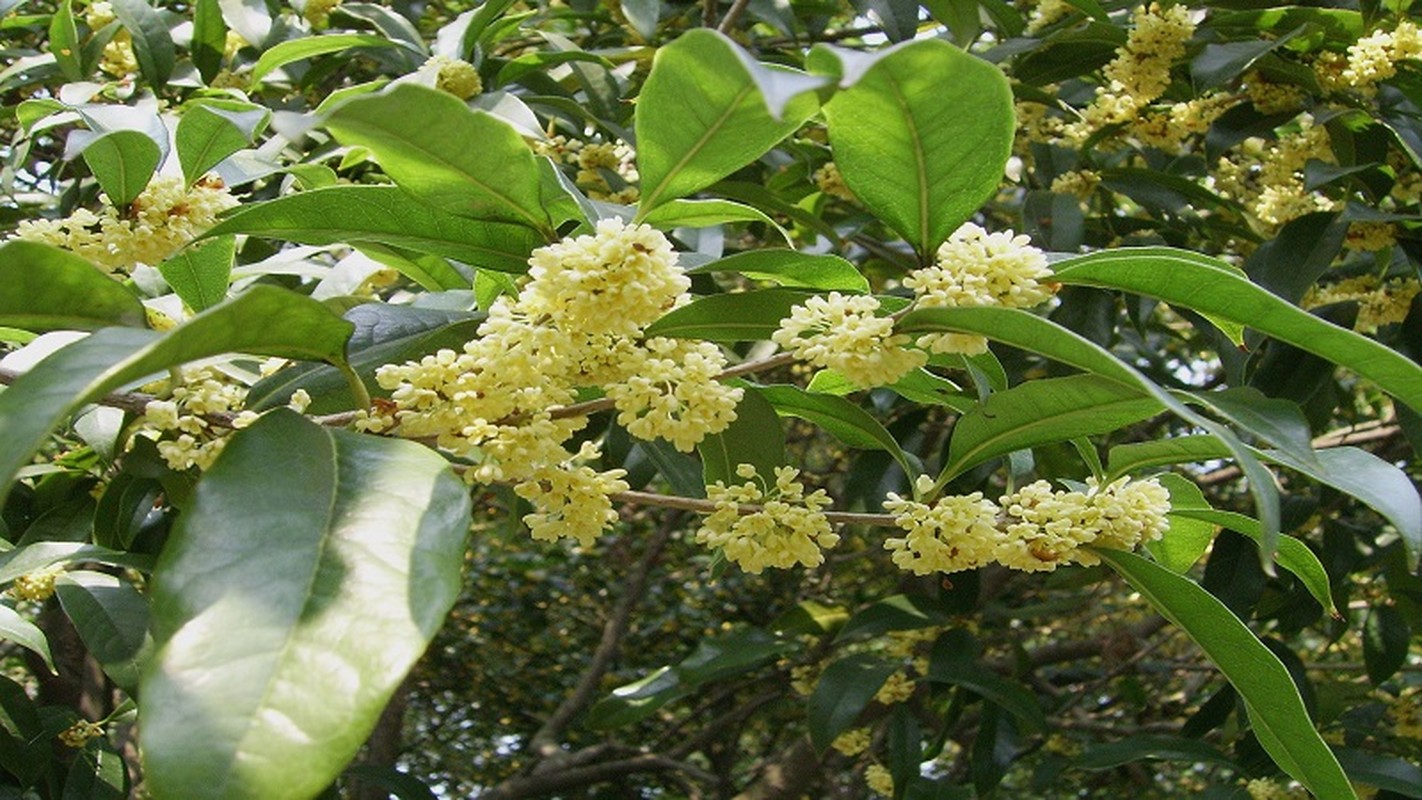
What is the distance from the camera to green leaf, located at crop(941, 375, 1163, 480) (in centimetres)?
126

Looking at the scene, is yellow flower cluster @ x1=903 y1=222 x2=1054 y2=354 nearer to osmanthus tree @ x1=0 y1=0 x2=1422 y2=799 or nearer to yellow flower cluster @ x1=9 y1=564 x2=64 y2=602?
osmanthus tree @ x1=0 y1=0 x2=1422 y2=799

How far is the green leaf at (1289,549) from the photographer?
142cm

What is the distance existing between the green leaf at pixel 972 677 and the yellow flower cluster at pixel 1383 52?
139cm

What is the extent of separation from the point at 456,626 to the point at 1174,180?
12.1 feet

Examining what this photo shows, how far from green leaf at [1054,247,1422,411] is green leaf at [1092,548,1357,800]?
28 centimetres

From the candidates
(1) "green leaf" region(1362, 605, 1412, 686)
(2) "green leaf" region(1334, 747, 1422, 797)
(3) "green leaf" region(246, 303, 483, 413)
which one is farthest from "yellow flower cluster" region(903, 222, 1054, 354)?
(1) "green leaf" region(1362, 605, 1412, 686)

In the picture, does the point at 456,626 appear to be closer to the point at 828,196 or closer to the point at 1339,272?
the point at 828,196

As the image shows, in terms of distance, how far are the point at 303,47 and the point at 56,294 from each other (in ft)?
4.74

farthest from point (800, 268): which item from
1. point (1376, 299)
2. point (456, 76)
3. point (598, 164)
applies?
point (1376, 299)

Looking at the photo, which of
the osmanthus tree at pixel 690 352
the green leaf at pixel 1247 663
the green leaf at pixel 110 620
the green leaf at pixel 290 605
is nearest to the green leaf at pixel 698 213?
the osmanthus tree at pixel 690 352

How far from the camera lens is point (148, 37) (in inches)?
97.1

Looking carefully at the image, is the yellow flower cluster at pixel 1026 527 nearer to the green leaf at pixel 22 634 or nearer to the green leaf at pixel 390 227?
the green leaf at pixel 390 227

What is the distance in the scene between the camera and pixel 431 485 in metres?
0.97

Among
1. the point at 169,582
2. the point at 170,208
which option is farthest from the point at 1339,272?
the point at 169,582
